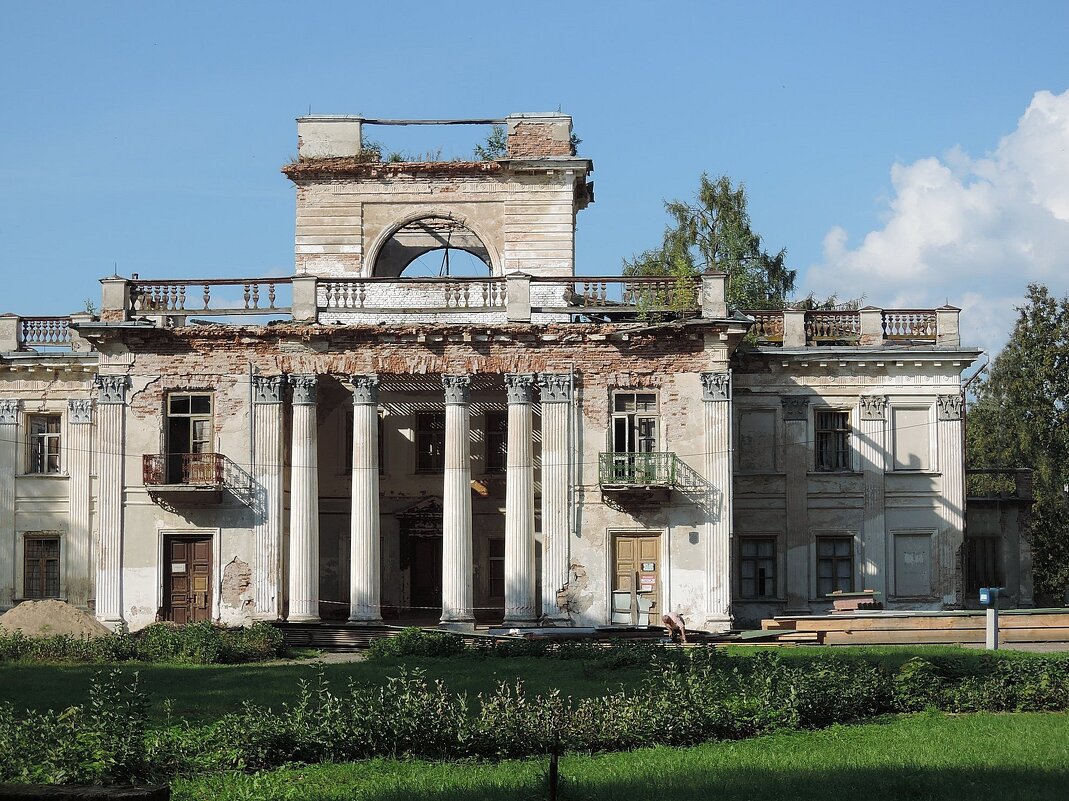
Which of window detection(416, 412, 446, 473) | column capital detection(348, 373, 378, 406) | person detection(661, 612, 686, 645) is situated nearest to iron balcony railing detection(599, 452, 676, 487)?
person detection(661, 612, 686, 645)

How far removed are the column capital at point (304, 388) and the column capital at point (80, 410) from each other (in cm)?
806

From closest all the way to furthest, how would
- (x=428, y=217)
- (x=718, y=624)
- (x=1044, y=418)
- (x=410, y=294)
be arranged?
1. (x=718, y=624)
2. (x=410, y=294)
3. (x=428, y=217)
4. (x=1044, y=418)

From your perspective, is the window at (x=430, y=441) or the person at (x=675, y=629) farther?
the window at (x=430, y=441)

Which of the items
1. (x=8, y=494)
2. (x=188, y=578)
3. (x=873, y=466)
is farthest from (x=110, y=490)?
(x=873, y=466)

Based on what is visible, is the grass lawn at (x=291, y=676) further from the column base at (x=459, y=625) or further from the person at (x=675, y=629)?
the column base at (x=459, y=625)

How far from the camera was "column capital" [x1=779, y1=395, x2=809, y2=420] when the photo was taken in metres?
37.7

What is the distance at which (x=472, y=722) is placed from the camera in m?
15.0

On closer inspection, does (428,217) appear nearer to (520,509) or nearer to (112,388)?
(520,509)

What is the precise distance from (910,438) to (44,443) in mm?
23092

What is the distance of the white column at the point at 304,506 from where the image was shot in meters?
33.5

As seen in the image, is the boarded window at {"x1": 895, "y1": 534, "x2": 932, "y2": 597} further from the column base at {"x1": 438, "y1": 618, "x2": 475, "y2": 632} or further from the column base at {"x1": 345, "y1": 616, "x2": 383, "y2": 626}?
the column base at {"x1": 345, "y1": 616, "x2": 383, "y2": 626}

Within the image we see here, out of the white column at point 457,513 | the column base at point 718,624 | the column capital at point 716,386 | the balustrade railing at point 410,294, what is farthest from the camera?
the balustrade railing at point 410,294

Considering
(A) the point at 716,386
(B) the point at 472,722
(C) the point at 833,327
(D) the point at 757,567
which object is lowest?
(B) the point at 472,722

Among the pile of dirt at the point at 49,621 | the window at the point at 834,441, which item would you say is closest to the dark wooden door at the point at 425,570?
the window at the point at 834,441
